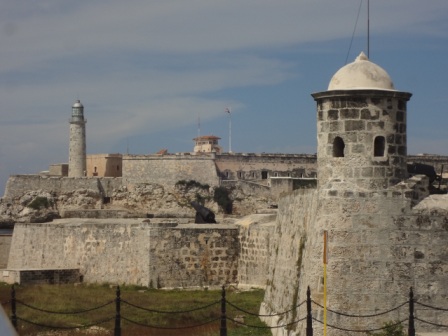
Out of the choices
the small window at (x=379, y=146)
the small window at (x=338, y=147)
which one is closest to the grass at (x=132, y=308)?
the small window at (x=338, y=147)

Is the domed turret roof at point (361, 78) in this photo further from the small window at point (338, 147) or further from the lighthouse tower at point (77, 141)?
the lighthouse tower at point (77, 141)

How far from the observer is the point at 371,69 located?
41.6 ft

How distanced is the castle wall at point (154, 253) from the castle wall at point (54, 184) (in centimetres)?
4672

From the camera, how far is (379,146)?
12523 millimetres

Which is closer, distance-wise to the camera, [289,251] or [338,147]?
[338,147]

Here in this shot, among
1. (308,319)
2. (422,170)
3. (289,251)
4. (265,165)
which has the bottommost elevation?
(308,319)

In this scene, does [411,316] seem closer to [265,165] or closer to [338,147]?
[338,147]

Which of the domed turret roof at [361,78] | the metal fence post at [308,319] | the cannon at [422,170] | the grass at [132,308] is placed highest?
the domed turret roof at [361,78]

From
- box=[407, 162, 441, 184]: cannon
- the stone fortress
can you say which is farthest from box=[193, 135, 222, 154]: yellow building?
box=[407, 162, 441, 184]: cannon

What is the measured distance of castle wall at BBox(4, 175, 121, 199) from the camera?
72875 millimetres

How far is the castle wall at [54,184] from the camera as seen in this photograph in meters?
72.9

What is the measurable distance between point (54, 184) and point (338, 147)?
6222 cm

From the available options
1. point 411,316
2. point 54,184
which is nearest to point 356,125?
point 411,316

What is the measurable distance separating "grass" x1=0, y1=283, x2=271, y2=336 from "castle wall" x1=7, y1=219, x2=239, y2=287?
2.58ft
